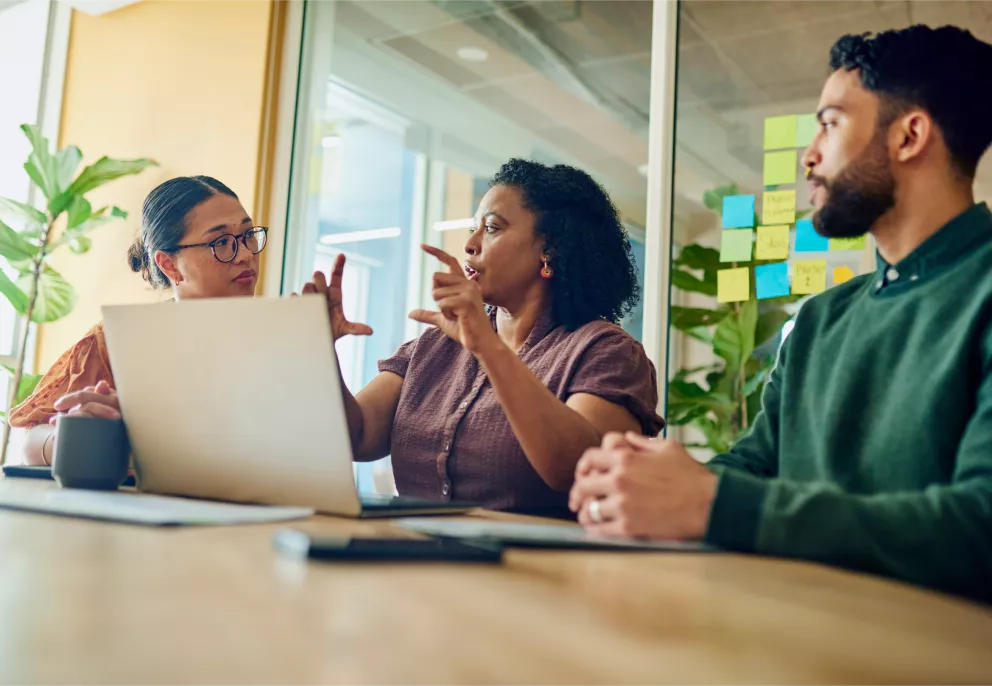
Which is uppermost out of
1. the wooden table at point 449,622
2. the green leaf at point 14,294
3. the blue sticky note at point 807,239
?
the blue sticky note at point 807,239

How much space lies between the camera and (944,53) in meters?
1.21

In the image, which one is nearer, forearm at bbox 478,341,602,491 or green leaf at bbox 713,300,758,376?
forearm at bbox 478,341,602,491

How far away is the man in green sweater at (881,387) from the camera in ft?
2.40

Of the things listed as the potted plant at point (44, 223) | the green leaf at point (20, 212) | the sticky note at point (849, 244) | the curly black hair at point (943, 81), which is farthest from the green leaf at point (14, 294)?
the curly black hair at point (943, 81)

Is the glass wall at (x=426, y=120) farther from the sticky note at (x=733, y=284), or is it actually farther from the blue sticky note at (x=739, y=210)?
the sticky note at (x=733, y=284)

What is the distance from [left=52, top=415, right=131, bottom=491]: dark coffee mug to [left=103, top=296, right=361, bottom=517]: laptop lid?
0.02 m

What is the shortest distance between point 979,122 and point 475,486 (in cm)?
95

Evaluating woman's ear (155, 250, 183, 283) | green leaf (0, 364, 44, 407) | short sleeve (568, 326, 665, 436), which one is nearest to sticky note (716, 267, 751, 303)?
short sleeve (568, 326, 665, 436)

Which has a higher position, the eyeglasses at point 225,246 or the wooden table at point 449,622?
the eyeglasses at point 225,246

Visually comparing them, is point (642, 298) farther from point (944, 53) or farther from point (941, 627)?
point (941, 627)

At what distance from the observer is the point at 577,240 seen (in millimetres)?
1801

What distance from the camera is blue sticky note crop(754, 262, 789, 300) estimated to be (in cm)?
251

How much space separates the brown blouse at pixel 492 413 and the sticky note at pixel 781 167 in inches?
45.6

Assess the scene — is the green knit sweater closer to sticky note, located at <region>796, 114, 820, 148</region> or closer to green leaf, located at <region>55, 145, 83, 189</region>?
sticky note, located at <region>796, 114, 820, 148</region>
